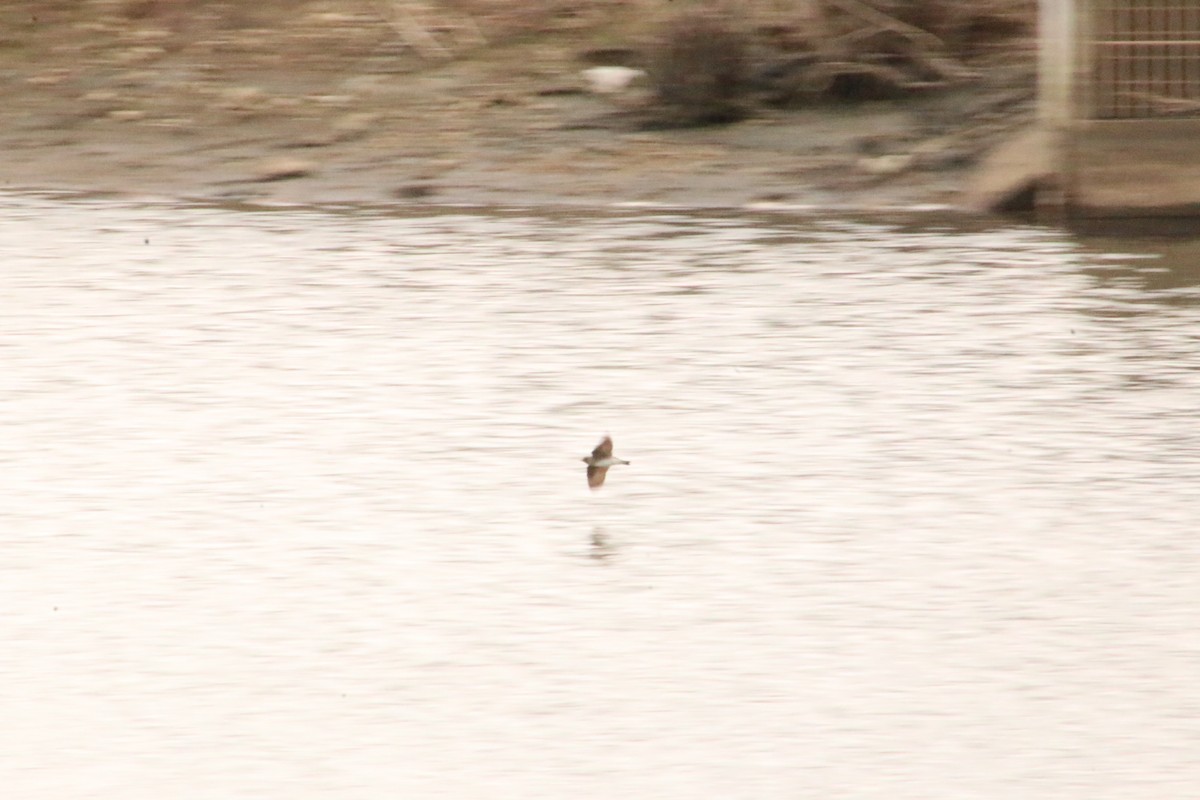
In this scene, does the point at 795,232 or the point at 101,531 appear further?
the point at 795,232

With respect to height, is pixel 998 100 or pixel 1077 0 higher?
pixel 1077 0

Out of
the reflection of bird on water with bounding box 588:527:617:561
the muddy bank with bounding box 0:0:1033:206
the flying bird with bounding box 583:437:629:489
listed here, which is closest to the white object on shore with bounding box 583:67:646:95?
the muddy bank with bounding box 0:0:1033:206

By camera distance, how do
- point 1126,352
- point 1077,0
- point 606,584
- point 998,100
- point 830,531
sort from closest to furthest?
point 606,584, point 830,531, point 1126,352, point 1077,0, point 998,100

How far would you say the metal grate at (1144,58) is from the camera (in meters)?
11.9

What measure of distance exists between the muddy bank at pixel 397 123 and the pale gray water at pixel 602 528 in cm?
246

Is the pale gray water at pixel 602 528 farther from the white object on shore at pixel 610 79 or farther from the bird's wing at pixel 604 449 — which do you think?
the white object on shore at pixel 610 79

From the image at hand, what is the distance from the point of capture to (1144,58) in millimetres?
11898

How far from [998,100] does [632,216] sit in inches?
122

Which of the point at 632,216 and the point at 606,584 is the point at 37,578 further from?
the point at 632,216

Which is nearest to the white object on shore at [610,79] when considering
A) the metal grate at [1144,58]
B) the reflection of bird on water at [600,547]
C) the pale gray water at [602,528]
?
the metal grate at [1144,58]

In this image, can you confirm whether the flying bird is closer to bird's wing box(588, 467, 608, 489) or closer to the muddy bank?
bird's wing box(588, 467, 608, 489)

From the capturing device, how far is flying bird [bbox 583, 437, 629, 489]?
266 inches

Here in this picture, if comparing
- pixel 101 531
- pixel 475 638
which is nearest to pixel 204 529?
pixel 101 531

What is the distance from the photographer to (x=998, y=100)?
1458 cm
